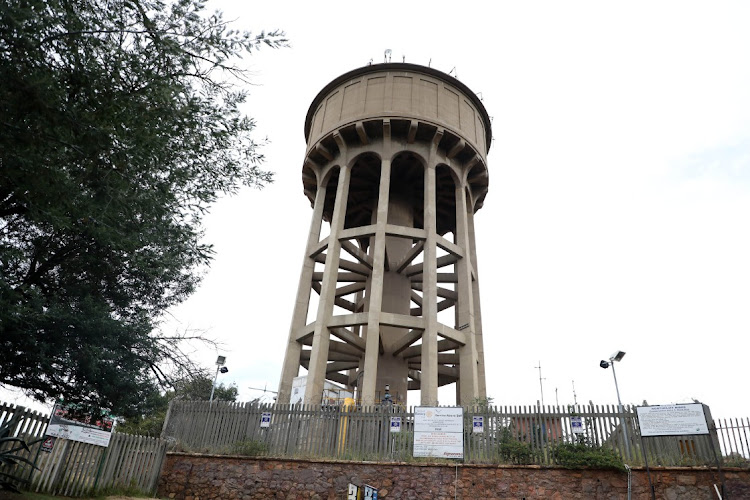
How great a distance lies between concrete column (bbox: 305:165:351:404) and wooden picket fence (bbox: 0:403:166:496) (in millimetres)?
4582

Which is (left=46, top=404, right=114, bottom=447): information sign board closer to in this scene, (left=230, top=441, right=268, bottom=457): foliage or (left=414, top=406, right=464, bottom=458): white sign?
(left=230, top=441, right=268, bottom=457): foliage

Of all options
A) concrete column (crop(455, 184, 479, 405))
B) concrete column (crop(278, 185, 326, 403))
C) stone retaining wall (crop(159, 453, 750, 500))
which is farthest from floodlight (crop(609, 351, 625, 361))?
concrete column (crop(278, 185, 326, 403))

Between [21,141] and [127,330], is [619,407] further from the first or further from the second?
[21,141]

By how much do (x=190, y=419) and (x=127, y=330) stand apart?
408cm

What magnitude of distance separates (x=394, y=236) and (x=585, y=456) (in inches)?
395

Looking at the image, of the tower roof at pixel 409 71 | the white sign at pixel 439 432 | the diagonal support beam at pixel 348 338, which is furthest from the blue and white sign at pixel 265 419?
the tower roof at pixel 409 71

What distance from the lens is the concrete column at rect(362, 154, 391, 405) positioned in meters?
15.1

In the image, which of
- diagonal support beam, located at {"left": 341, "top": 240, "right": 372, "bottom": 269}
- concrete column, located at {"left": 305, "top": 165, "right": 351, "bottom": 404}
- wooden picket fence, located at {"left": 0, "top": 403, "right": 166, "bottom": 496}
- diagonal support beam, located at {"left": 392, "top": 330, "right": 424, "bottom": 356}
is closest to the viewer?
wooden picket fence, located at {"left": 0, "top": 403, "right": 166, "bottom": 496}

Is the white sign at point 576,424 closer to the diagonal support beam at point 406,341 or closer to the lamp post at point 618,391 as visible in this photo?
the lamp post at point 618,391

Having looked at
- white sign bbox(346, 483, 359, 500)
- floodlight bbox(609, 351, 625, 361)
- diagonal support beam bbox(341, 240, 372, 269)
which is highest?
diagonal support beam bbox(341, 240, 372, 269)

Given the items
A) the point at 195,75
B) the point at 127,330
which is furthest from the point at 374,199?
the point at 195,75

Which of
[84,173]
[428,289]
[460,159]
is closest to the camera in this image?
[84,173]

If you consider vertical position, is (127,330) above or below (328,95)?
below

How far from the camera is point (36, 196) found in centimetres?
659
